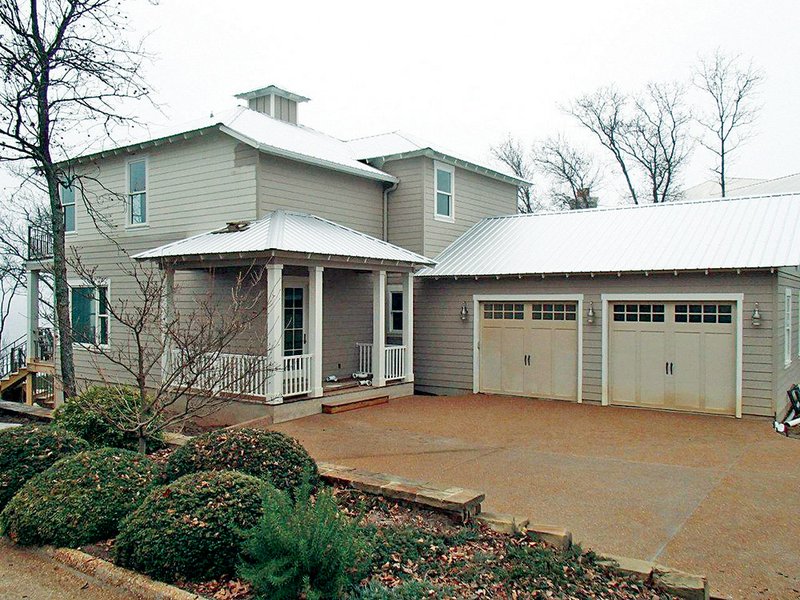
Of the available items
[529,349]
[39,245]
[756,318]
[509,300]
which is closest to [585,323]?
[529,349]

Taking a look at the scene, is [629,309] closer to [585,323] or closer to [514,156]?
[585,323]

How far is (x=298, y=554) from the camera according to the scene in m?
3.91

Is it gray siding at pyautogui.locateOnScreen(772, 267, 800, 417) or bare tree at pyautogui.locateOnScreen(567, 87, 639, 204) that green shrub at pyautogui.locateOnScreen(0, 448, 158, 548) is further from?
bare tree at pyautogui.locateOnScreen(567, 87, 639, 204)

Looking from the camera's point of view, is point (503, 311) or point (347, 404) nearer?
point (347, 404)

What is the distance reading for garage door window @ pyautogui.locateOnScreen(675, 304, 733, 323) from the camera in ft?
38.5

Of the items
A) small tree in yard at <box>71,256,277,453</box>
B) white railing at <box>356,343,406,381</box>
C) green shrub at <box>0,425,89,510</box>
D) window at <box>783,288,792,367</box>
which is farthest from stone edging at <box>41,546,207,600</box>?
window at <box>783,288,792,367</box>

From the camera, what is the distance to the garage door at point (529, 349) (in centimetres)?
1346

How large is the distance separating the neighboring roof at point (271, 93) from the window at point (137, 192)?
11.6ft

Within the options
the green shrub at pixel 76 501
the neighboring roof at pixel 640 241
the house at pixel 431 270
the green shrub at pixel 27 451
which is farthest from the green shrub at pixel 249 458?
the neighboring roof at pixel 640 241

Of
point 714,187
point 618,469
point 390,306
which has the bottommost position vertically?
point 618,469

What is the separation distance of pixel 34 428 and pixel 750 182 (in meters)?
36.3

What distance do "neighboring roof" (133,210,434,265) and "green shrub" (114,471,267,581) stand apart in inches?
245

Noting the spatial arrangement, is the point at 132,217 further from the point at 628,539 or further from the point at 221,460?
the point at 628,539

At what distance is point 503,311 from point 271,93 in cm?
804
